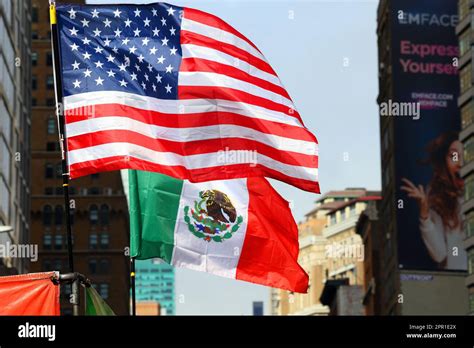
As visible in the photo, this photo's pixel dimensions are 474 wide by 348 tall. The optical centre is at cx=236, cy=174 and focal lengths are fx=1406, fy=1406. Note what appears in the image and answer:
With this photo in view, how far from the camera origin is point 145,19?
1870 cm

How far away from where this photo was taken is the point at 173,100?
18.7 metres

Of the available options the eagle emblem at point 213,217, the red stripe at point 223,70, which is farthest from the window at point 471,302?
the red stripe at point 223,70

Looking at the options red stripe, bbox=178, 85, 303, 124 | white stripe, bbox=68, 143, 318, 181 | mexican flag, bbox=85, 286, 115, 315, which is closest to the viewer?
mexican flag, bbox=85, 286, 115, 315

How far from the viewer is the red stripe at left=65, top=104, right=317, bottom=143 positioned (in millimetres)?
17969

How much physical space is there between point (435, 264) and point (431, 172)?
10370 mm

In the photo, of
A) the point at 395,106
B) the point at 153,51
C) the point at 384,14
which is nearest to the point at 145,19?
the point at 153,51

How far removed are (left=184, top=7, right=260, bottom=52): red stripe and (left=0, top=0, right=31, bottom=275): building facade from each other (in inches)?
2968

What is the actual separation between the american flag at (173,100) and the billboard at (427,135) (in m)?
124

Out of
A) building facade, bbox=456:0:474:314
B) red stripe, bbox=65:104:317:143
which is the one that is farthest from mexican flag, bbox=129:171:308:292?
building facade, bbox=456:0:474:314

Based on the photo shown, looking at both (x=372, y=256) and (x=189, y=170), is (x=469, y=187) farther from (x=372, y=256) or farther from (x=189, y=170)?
(x=189, y=170)

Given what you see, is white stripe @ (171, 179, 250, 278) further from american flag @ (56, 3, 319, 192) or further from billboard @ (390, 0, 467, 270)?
billboard @ (390, 0, 467, 270)

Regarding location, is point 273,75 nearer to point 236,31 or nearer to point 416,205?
point 236,31

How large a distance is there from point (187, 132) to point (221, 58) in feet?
→ 4.51

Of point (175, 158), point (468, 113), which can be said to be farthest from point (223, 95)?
point (468, 113)
